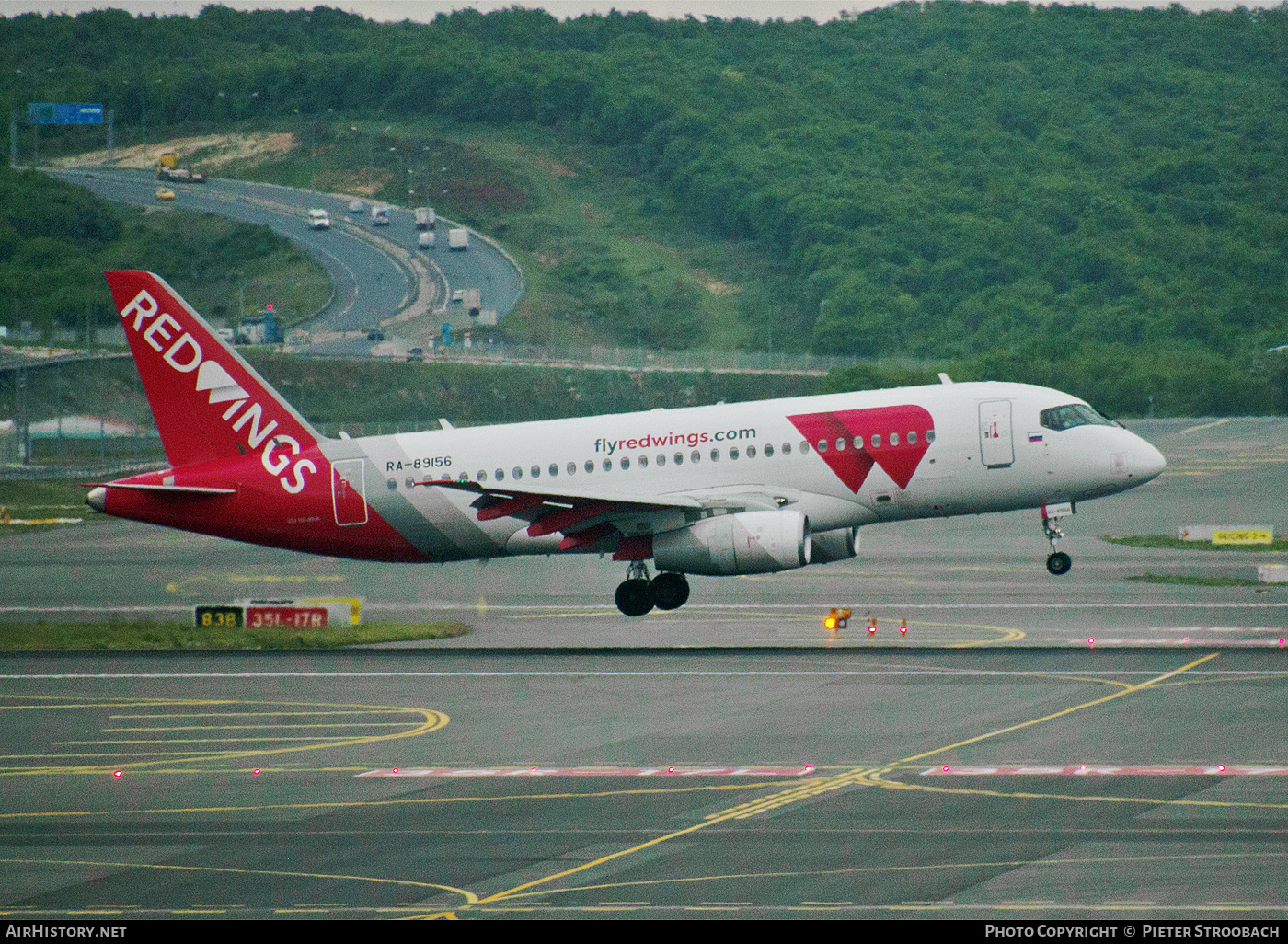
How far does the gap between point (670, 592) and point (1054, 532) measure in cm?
1094

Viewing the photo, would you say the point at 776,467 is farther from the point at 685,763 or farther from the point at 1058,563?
the point at 685,763

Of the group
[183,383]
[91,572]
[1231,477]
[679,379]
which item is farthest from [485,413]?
[183,383]

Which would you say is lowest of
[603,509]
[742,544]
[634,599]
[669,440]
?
[634,599]

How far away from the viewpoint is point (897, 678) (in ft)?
124

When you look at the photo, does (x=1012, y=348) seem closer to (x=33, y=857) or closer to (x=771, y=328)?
(x=771, y=328)

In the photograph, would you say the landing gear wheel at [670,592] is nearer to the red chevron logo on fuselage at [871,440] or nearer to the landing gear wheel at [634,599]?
the landing gear wheel at [634,599]

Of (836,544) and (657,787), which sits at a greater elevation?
(836,544)

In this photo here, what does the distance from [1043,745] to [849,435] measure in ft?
53.2

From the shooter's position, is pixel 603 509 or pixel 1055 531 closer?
pixel 603 509

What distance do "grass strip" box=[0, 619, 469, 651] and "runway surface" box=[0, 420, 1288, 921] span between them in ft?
5.38

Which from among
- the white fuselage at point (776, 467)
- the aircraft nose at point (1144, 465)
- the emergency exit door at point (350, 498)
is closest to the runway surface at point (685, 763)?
the white fuselage at point (776, 467)

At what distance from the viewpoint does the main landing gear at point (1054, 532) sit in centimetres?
4556

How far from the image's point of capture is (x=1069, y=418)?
45.3 m

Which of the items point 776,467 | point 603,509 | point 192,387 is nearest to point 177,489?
point 192,387
